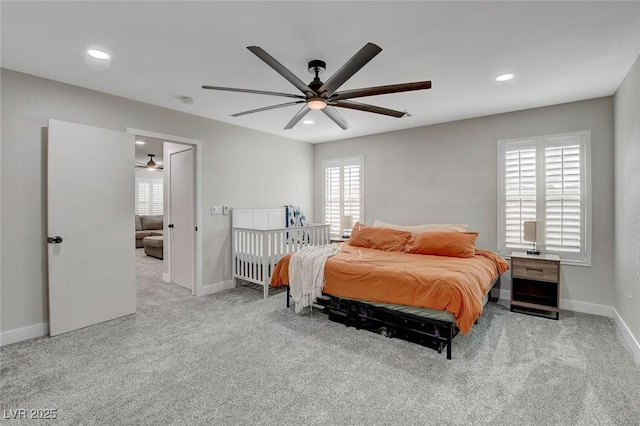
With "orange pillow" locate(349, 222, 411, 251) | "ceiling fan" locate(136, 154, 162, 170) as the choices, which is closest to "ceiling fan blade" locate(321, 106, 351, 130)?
"orange pillow" locate(349, 222, 411, 251)

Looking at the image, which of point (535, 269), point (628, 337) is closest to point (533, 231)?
point (535, 269)

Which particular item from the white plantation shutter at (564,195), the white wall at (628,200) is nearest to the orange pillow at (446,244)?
the white plantation shutter at (564,195)

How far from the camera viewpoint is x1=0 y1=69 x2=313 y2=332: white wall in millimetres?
2834

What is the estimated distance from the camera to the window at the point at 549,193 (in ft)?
12.0

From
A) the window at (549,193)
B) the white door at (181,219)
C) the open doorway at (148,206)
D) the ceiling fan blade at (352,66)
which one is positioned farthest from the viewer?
the open doorway at (148,206)

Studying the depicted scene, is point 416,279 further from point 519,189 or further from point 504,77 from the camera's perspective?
point 519,189

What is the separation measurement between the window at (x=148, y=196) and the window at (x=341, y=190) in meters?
6.73

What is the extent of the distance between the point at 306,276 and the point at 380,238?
1505 mm

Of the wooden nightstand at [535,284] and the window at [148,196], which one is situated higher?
the window at [148,196]

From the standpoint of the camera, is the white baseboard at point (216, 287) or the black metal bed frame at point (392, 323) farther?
the white baseboard at point (216, 287)

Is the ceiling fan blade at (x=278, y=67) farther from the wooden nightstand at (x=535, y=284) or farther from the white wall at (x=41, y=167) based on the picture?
the wooden nightstand at (x=535, y=284)

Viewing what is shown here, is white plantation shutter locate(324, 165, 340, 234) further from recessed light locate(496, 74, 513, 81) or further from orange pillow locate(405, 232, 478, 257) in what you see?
recessed light locate(496, 74, 513, 81)

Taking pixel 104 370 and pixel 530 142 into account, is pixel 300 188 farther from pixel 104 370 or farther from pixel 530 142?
pixel 104 370

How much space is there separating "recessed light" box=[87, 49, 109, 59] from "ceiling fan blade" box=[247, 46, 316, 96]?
1541 mm
